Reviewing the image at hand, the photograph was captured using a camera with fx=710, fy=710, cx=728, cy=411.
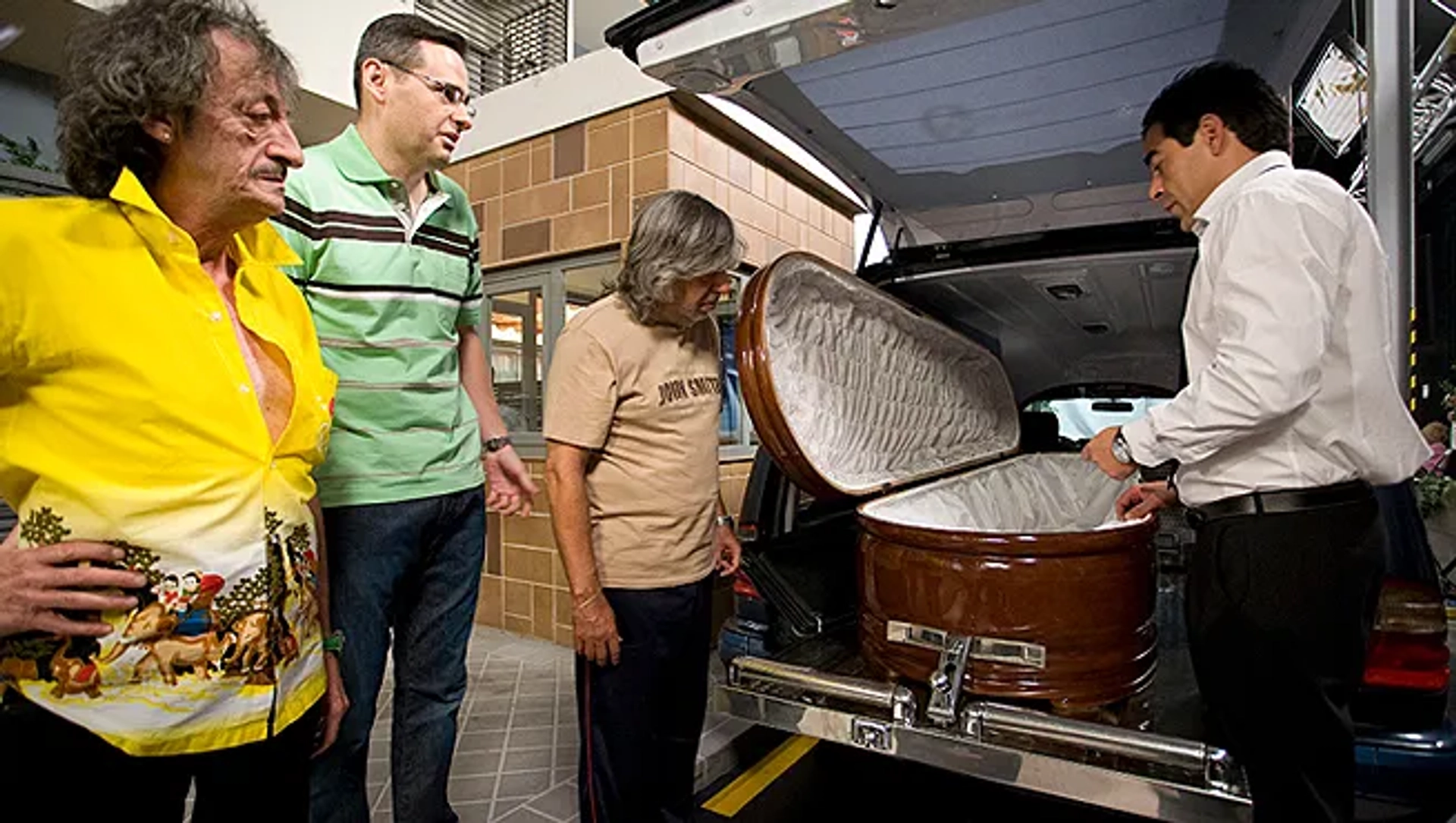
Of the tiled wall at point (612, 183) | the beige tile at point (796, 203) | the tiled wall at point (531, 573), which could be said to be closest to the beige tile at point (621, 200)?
the tiled wall at point (612, 183)

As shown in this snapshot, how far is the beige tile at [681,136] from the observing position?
331 centimetres

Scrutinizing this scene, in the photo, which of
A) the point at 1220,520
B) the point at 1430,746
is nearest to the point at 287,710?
the point at 1220,520

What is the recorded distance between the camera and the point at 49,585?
774 mm

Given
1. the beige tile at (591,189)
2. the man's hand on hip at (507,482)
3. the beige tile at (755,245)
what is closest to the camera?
the man's hand on hip at (507,482)

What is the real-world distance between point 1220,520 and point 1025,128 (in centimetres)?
151

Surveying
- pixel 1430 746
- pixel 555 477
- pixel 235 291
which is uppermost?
pixel 235 291

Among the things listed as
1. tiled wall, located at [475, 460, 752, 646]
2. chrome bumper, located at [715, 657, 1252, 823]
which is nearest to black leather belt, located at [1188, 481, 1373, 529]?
chrome bumper, located at [715, 657, 1252, 823]

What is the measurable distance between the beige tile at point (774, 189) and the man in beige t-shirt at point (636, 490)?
2524mm

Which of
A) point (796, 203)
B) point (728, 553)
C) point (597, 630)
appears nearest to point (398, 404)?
point (597, 630)

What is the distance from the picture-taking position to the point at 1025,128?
2324 mm

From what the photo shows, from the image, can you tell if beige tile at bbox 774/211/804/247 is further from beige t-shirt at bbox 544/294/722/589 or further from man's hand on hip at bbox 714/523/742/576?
beige t-shirt at bbox 544/294/722/589

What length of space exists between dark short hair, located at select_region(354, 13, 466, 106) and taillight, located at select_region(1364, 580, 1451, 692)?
2.21 meters

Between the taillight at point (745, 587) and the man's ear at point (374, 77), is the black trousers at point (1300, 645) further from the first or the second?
the man's ear at point (374, 77)

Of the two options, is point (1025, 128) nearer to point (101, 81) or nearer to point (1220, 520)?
point (1220, 520)
